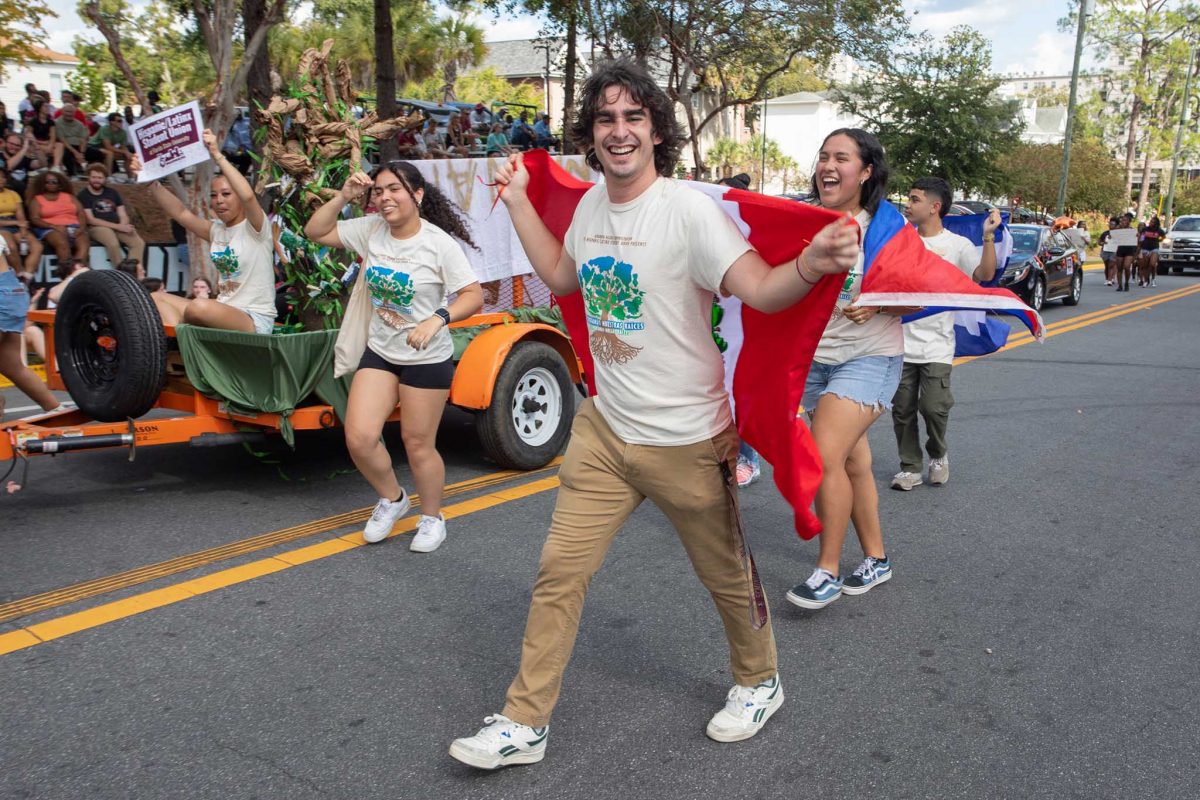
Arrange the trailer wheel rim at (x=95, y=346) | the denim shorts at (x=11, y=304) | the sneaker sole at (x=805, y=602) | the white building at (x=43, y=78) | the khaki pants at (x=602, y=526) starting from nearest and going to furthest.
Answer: the khaki pants at (x=602, y=526)
the sneaker sole at (x=805, y=602)
the trailer wheel rim at (x=95, y=346)
the denim shorts at (x=11, y=304)
the white building at (x=43, y=78)

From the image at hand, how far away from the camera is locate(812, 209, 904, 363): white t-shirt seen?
432cm

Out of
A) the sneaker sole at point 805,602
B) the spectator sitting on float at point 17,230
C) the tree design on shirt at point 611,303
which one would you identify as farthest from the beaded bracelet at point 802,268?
the spectator sitting on float at point 17,230

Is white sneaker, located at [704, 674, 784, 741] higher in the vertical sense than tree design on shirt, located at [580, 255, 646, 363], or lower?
lower

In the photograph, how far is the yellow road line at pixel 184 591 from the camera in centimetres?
385

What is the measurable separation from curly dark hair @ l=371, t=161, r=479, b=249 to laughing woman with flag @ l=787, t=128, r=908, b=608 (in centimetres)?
183

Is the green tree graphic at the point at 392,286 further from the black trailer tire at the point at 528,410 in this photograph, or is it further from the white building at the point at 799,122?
the white building at the point at 799,122

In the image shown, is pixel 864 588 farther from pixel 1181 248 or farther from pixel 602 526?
pixel 1181 248

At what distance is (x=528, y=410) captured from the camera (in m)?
6.24

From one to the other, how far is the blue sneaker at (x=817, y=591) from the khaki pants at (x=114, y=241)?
34.7ft

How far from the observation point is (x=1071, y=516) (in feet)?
18.8

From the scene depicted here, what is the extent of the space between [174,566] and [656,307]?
287cm

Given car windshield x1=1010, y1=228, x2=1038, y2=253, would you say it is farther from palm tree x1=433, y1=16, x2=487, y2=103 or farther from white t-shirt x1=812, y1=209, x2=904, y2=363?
palm tree x1=433, y1=16, x2=487, y2=103

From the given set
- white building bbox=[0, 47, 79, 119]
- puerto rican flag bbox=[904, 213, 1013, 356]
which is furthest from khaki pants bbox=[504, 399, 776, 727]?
white building bbox=[0, 47, 79, 119]

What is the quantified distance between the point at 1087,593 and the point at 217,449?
521 centimetres
